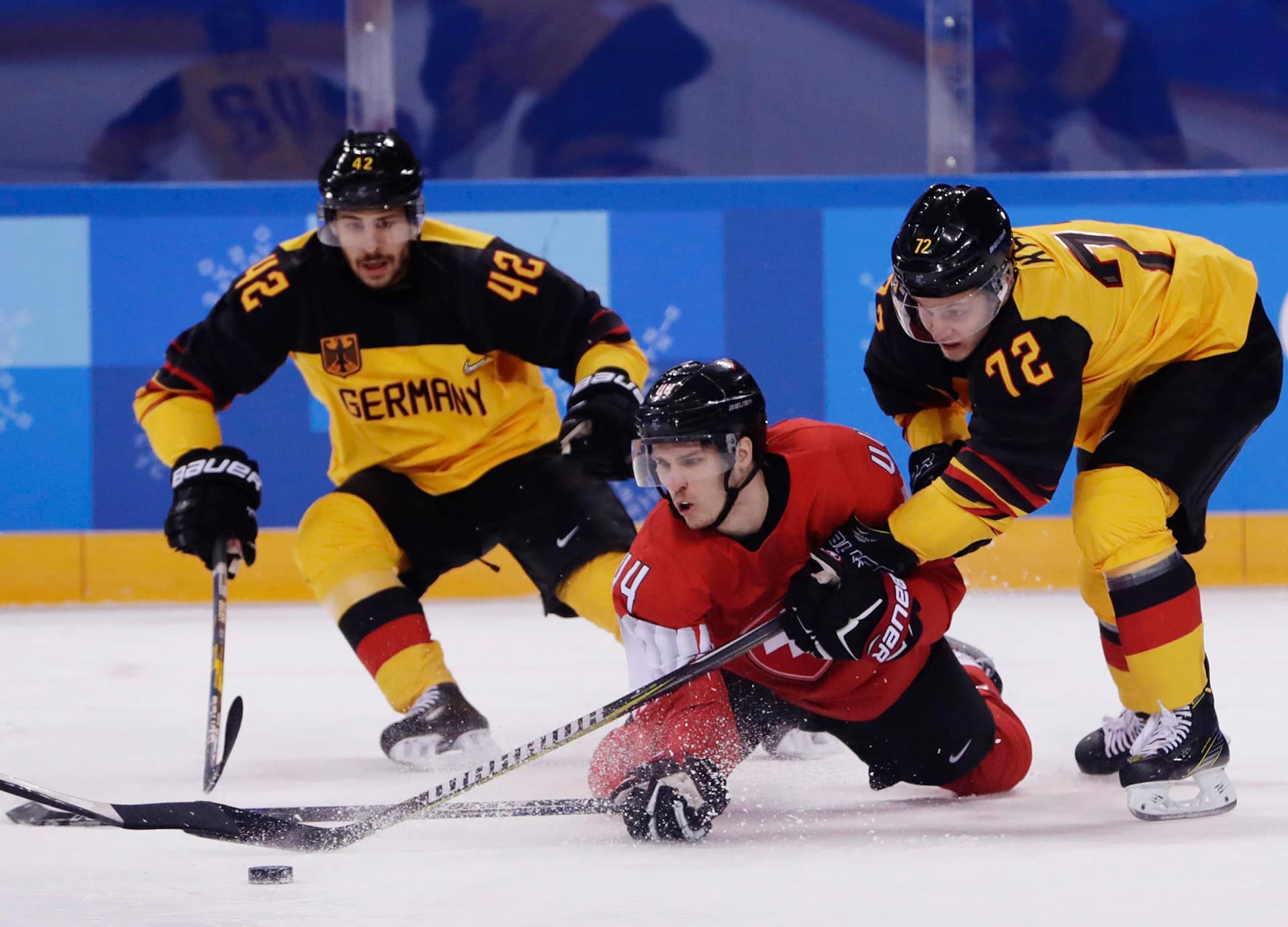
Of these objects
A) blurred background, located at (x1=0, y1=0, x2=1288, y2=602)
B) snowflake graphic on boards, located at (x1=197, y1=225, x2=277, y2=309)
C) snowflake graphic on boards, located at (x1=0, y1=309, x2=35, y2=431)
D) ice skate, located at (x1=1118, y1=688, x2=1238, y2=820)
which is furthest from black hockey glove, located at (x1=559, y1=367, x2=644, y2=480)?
snowflake graphic on boards, located at (x1=0, y1=309, x2=35, y2=431)

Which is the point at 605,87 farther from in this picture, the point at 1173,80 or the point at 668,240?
the point at 1173,80

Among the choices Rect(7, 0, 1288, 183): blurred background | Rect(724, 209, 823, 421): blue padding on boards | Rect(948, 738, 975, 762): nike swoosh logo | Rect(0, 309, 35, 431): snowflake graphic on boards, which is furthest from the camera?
Rect(7, 0, 1288, 183): blurred background

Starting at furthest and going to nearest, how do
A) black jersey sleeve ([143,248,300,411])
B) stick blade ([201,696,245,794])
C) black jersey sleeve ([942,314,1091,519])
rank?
black jersey sleeve ([143,248,300,411]), stick blade ([201,696,245,794]), black jersey sleeve ([942,314,1091,519])

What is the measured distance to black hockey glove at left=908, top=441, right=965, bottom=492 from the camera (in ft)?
8.28

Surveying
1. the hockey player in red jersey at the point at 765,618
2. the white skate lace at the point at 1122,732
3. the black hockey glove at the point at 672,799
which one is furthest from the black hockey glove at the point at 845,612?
the white skate lace at the point at 1122,732

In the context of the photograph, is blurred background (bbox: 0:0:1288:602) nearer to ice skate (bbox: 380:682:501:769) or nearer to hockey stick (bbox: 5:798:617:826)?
ice skate (bbox: 380:682:501:769)

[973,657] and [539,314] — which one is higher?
[539,314]

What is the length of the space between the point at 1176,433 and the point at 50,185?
3.89 metres

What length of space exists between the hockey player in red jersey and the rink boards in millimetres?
2693

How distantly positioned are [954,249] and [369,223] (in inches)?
48.1

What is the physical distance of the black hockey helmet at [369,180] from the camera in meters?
3.04

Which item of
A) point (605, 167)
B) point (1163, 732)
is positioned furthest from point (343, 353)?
point (605, 167)

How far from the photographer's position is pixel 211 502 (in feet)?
→ 9.86

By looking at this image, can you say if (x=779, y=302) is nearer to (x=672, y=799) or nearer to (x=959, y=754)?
(x=959, y=754)
